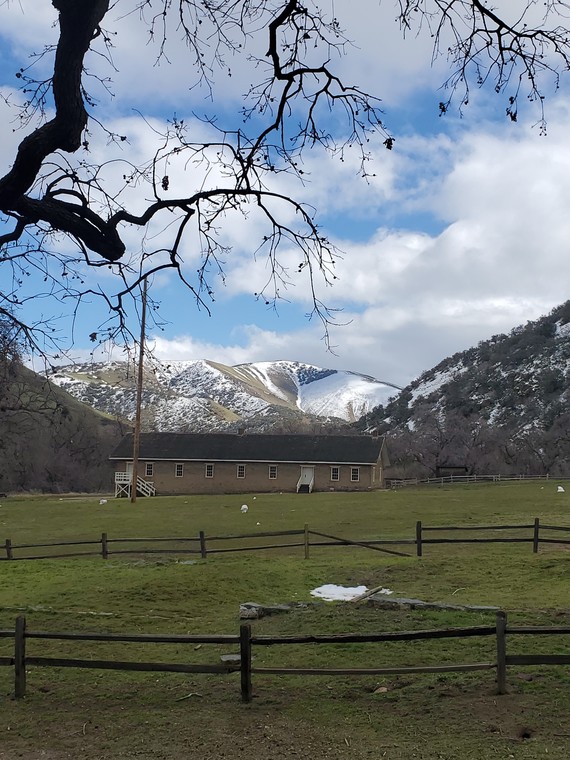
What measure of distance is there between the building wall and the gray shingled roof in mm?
673

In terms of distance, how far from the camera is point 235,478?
66.6m

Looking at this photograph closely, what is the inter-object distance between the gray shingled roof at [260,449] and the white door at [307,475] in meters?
0.81

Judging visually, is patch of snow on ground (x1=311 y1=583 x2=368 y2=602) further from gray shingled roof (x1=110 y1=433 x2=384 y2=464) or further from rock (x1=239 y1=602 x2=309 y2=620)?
gray shingled roof (x1=110 y1=433 x2=384 y2=464)

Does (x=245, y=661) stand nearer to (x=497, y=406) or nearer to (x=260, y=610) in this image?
(x=260, y=610)

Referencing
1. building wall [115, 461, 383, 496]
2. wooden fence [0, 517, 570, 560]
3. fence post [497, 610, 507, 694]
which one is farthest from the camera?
building wall [115, 461, 383, 496]

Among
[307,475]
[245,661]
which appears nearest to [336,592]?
[245,661]

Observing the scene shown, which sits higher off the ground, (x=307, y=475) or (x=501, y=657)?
(x=501, y=657)

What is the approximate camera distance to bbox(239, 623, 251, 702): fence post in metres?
9.12

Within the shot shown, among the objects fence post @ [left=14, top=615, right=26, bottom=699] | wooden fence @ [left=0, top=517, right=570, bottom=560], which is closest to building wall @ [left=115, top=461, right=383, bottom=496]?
wooden fence @ [left=0, top=517, right=570, bottom=560]

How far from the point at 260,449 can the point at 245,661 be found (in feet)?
193

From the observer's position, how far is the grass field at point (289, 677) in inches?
316

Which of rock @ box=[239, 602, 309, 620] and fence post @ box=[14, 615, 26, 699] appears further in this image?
rock @ box=[239, 602, 309, 620]

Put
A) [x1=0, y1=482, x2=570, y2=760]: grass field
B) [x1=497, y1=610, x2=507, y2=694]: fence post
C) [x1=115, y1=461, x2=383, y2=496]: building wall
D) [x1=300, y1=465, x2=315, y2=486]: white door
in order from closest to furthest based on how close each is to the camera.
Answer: [x1=0, y1=482, x2=570, y2=760]: grass field → [x1=497, y1=610, x2=507, y2=694]: fence post → [x1=300, y1=465, x2=315, y2=486]: white door → [x1=115, y1=461, x2=383, y2=496]: building wall

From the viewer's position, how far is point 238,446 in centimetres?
6862
